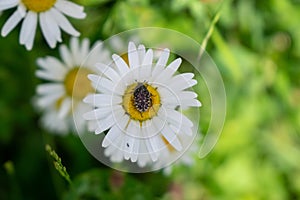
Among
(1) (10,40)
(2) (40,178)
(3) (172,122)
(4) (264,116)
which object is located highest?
(3) (172,122)

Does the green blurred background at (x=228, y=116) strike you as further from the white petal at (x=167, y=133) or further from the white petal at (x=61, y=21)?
the white petal at (x=167, y=133)

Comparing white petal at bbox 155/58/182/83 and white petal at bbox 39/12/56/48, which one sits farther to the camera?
white petal at bbox 39/12/56/48

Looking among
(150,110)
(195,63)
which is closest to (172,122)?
(150,110)

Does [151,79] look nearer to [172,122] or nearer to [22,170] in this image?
[172,122]

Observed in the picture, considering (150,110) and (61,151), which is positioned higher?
(150,110)

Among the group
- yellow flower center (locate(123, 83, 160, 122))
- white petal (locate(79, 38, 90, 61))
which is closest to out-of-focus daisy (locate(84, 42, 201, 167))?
yellow flower center (locate(123, 83, 160, 122))

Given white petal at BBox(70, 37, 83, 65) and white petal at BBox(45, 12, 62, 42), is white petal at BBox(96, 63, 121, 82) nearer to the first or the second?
white petal at BBox(45, 12, 62, 42)
